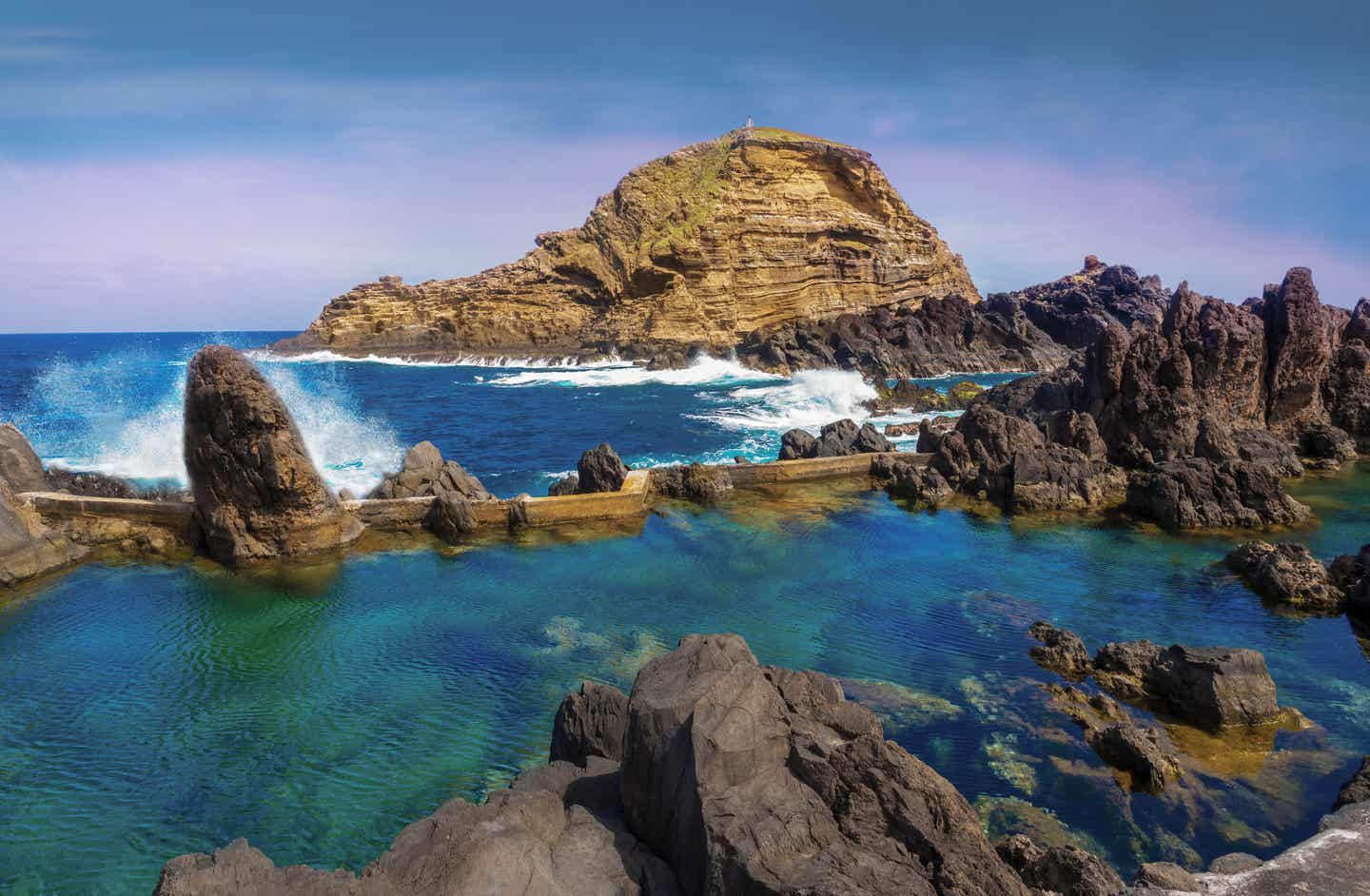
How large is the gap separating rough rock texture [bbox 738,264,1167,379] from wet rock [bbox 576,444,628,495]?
119 feet

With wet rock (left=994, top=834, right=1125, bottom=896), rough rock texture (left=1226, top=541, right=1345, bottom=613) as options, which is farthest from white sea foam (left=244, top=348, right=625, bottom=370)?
wet rock (left=994, top=834, right=1125, bottom=896)

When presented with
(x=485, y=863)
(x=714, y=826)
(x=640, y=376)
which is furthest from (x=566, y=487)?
(x=640, y=376)

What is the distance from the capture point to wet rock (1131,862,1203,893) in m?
5.61

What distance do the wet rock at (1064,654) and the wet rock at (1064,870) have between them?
4.96 meters

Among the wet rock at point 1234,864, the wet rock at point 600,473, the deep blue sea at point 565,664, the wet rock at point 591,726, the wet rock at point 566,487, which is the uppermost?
the wet rock at point 600,473

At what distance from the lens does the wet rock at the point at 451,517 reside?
17.7 metres

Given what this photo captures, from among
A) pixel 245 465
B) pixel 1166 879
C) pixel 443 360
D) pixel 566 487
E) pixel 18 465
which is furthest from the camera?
pixel 443 360

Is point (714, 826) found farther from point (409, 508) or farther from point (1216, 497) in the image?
point (1216, 497)

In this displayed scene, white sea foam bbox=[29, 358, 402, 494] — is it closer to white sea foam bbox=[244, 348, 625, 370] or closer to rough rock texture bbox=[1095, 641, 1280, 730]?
rough rock texture bbox=[1095, 641, 1280, 730]

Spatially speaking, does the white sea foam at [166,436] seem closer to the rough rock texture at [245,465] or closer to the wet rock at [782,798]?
the rough rock texture at [245,465]

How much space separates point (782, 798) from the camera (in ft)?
17.1

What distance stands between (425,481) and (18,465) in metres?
9.54

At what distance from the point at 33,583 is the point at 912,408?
3463cm

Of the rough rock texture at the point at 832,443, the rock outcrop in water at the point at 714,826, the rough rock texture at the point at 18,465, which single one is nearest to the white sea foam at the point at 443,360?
the rough rock texture at the point at 832,443
